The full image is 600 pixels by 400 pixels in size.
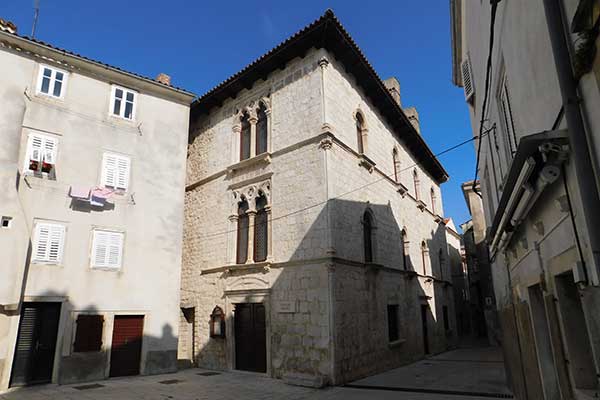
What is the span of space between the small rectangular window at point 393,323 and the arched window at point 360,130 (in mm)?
6196

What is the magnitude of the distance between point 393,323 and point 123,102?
1323 centimetres

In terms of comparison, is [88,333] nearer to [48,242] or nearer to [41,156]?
[48,242]

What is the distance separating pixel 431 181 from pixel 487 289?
8.09 metres

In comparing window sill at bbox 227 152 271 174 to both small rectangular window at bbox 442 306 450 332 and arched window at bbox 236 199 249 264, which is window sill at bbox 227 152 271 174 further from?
small rectangular window at bbox 442 306 450 332

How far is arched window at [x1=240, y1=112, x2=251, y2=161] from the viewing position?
14891 mm

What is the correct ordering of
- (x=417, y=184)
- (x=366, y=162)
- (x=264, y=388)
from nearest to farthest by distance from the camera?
(x=264, y=388), (x=366, y=162), (x=417, y=184)

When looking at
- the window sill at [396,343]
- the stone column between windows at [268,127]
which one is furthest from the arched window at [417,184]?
the stone column between windows at [268,127]

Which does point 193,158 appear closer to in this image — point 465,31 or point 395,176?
point 395,176

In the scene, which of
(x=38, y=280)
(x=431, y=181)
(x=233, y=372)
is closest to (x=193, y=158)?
(x=38, y=280)

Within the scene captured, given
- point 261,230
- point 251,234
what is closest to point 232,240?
point 251,234

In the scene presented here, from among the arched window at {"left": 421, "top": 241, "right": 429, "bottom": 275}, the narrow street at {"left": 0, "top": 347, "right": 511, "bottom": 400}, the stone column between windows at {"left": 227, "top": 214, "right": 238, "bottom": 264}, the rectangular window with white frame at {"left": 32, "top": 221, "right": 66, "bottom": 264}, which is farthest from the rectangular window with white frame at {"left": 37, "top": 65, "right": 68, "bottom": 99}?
the arched window at {"left": 421, "top": 241, "right": 429, "bottom": 275}

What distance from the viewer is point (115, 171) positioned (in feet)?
42.3

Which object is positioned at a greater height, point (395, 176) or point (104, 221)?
point (395, 176)

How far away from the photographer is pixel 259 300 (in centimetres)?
1236
